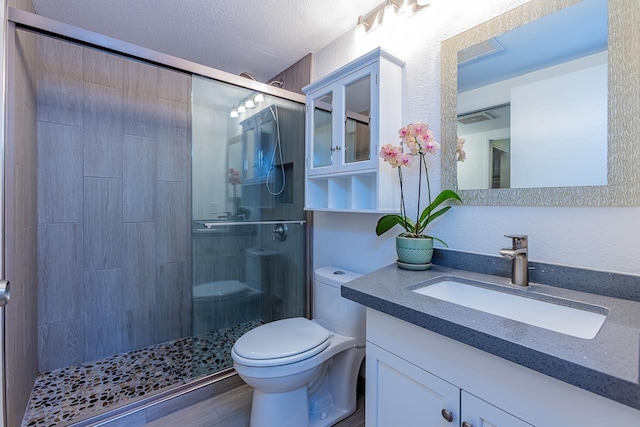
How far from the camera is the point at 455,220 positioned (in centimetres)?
124

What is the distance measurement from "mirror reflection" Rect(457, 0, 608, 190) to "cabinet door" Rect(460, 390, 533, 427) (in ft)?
2.49

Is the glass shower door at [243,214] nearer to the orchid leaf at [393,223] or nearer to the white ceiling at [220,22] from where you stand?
the white ceiling at [220,22]

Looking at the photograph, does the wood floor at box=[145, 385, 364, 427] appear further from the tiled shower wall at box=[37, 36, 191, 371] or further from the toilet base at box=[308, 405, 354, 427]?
the tiled shower wall at box=[37, 36, 191, 371]

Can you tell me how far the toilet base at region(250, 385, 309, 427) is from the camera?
1.23 metres

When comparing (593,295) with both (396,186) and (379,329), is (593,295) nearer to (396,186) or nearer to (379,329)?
(379,329)

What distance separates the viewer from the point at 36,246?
1699mm

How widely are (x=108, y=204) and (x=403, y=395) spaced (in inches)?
83.5

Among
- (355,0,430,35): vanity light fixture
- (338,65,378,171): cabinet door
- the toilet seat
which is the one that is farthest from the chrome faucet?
(355,0,430,35): vanity light fixture

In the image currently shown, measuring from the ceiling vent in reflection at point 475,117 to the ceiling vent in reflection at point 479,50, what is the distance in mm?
231

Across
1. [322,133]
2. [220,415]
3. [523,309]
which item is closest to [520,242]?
[523,309]

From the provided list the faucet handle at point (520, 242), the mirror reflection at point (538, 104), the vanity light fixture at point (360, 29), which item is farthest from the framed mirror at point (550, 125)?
the vanity light fixture at point (360, 29)

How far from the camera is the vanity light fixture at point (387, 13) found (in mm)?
1321

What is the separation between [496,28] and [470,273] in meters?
0.98

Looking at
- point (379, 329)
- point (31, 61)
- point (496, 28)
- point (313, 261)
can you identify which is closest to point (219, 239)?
point (313, 261)
